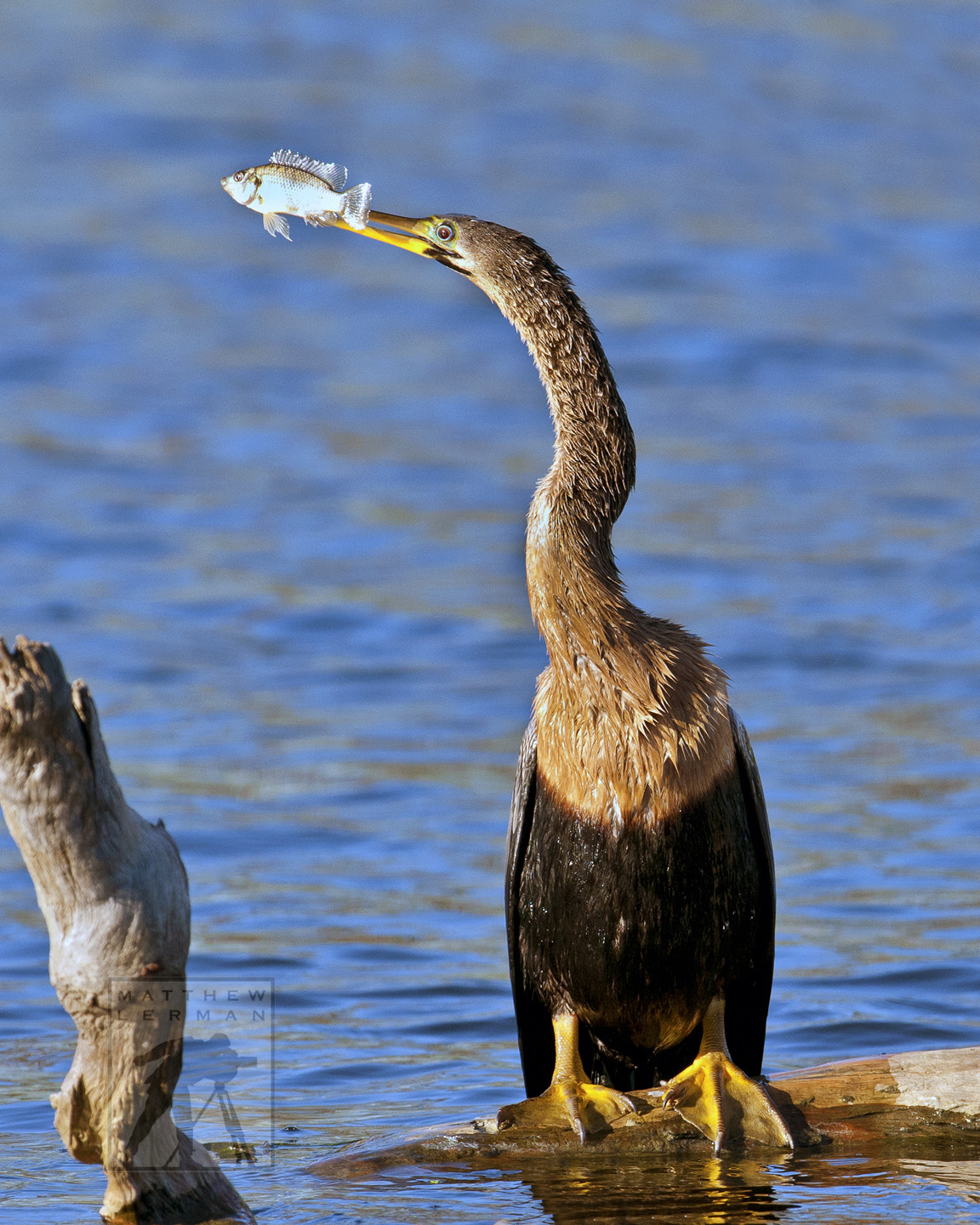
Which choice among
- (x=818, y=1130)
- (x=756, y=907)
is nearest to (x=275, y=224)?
(x=756, y=907)

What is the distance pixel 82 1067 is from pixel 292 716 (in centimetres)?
819

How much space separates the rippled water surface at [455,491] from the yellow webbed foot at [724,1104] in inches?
3.9

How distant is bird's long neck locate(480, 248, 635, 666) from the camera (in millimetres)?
5344

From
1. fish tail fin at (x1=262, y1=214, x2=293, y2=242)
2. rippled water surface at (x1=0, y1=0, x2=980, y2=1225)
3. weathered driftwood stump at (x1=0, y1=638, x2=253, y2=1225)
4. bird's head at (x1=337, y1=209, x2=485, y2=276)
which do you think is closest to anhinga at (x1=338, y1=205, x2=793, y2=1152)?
bird's head at (x1=337, y1=209, x2=485, y2=276)

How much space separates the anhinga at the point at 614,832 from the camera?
5176mm

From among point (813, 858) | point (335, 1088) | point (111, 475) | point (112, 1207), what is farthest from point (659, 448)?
point (112, 1207)

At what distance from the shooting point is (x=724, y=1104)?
509 cm

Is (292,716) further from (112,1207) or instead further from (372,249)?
(372,249)

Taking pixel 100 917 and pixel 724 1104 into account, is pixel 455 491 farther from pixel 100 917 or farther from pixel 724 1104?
pixel 100 917

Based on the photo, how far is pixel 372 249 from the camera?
73.2ft

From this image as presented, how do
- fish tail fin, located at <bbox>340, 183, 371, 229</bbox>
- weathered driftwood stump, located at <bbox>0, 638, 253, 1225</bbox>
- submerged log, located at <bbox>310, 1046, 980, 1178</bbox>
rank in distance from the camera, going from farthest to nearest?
1. fish tail fin, located at <bbox>340, 183, 371, 229</bbox>
2. submerged log, located at <bbox>310, 1046, 980, 1178</bbox>
3. weathered driftwood stump, located at <bbox>0, 638, 253, 1225</bbox>

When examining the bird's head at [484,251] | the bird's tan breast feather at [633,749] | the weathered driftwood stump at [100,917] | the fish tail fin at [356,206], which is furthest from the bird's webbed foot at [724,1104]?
the fish tail fin at [356,206]

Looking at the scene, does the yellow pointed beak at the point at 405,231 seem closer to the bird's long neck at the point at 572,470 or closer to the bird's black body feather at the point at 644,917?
the bird's long neck at the point at 572,470

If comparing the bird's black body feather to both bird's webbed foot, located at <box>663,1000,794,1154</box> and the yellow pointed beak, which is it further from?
the yellow pointed beak
